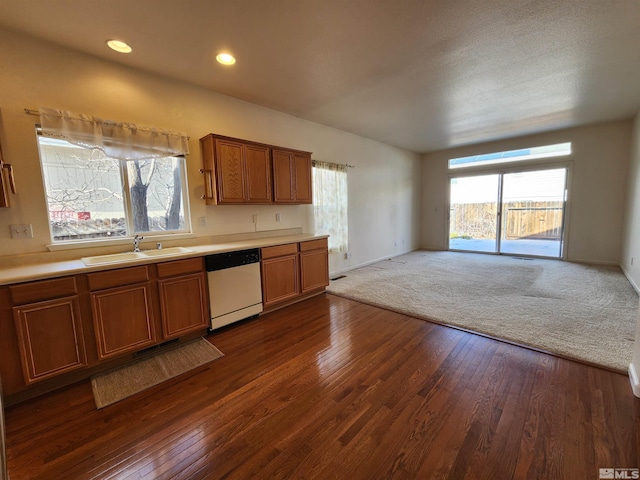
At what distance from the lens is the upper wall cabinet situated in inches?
117

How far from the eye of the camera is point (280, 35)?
2172 mm

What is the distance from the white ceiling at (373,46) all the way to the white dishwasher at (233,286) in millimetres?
1943

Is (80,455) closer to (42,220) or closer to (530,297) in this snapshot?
(42,220)

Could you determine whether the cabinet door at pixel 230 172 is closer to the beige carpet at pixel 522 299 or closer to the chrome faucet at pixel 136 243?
the chrome faucet at pixel 136 243

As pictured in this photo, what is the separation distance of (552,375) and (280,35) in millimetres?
3452

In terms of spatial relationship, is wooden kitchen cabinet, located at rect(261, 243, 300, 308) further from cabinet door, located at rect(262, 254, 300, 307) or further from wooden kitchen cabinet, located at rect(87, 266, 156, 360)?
wooden kitchen cabinet, located at rect(87, 266, 156, 360)

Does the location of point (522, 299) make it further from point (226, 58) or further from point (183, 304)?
point (226, 58)

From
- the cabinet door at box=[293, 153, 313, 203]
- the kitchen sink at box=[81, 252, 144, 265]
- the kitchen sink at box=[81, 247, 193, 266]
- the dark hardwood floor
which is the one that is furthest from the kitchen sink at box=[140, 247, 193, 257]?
the cabinet door at box=[293, 153, 313, 203]

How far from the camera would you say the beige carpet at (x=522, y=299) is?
2.43m

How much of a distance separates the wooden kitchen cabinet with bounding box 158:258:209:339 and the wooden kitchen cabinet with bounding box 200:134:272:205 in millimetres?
885

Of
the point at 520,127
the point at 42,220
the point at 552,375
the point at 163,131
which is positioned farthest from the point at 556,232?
the point at 42,220

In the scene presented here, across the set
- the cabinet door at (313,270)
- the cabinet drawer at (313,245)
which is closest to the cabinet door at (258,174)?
the cabinet drawer at (313,245)

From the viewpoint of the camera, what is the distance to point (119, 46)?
2.28 metres

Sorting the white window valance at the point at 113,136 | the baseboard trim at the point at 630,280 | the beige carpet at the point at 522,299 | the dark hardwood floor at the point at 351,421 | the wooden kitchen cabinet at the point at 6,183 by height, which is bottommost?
the dark hardwood floor at the point at 351,421
